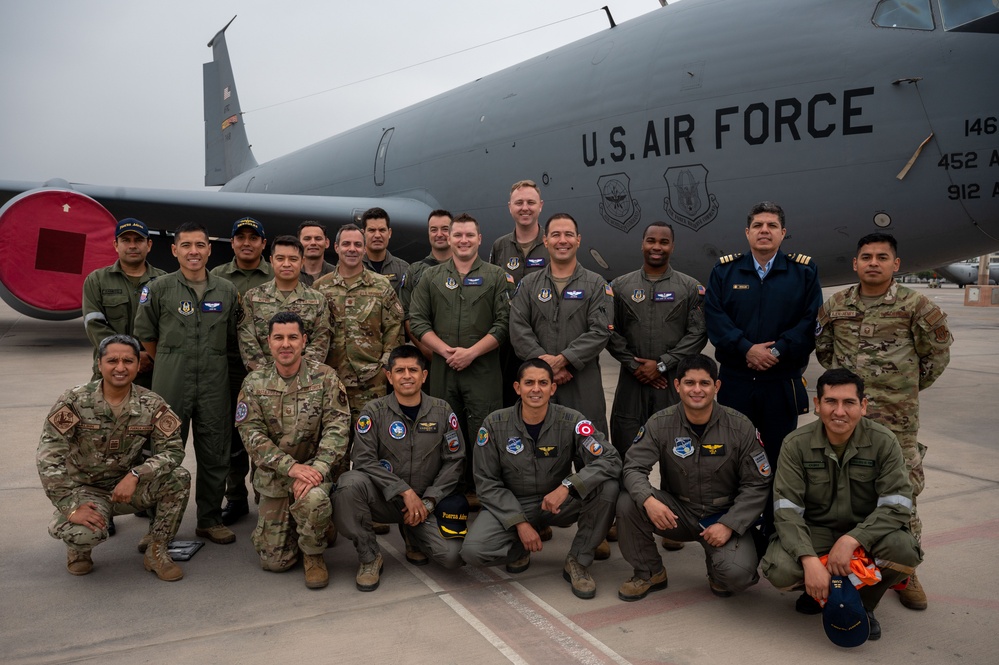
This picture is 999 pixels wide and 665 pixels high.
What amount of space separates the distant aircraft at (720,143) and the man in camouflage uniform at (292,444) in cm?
374

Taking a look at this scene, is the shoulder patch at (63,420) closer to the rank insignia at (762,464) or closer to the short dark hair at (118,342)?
the short dark hair at (118,342)

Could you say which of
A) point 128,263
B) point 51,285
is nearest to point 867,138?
point 128,263

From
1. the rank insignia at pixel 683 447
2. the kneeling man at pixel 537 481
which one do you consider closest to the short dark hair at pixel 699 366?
the rank insignia at pixel 683 447

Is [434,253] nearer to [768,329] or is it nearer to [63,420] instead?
[768,329]

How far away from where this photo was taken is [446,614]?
9.10 ft

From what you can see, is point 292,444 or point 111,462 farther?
point 292,444

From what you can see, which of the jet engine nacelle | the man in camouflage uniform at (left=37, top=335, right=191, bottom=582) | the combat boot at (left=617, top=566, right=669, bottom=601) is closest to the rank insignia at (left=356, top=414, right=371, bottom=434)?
the man in camouflage uniform at (left=37, top=335, right=191, bottom=582)

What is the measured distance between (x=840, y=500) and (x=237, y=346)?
10.8 feet

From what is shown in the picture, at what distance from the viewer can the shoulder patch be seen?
3184mm

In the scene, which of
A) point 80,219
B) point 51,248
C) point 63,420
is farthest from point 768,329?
point 51,248

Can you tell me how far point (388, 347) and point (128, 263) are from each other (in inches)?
65.9

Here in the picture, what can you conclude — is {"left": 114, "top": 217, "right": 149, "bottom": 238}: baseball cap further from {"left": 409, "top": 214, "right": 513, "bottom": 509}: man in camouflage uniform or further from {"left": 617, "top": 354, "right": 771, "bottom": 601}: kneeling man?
{"left": 617, "top": 354, "right": 771, "bottom": 601}: kneeling man

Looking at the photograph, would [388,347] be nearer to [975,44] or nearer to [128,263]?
[128,263]

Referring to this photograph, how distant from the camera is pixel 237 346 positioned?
13.3 feet
